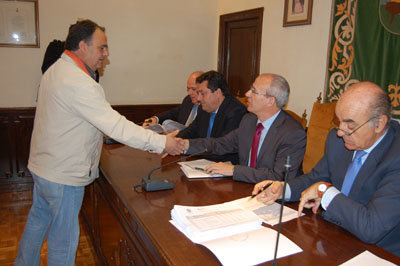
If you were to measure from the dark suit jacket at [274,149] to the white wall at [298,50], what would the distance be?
1397mm

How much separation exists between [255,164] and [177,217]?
975 millimetres

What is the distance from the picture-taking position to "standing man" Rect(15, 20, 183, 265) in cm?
187

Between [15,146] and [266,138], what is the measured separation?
346 cm

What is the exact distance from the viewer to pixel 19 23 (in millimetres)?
4066

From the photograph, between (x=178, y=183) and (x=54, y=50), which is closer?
(x=178, y=183)

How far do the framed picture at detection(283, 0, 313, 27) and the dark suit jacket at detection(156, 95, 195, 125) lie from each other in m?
1.42

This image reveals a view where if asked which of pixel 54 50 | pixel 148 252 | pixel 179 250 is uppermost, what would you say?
pixel 54 50

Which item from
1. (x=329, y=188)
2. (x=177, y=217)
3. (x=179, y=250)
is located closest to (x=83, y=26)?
(x=177, y=217)

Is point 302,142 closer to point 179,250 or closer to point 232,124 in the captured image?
point 232,124

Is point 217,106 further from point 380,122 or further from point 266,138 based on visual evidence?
point 380,122

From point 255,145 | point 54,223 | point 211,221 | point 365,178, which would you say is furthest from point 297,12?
point 54,223

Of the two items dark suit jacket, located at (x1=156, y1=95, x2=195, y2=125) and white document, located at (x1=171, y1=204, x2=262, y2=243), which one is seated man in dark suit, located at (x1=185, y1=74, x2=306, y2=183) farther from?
dark suit jacket, located at (x1=156, y1=95, x2=195, y2=125)

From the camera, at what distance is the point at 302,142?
2045mm

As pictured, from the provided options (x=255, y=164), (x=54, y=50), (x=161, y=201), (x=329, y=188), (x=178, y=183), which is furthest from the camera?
(x=54, y=50)
